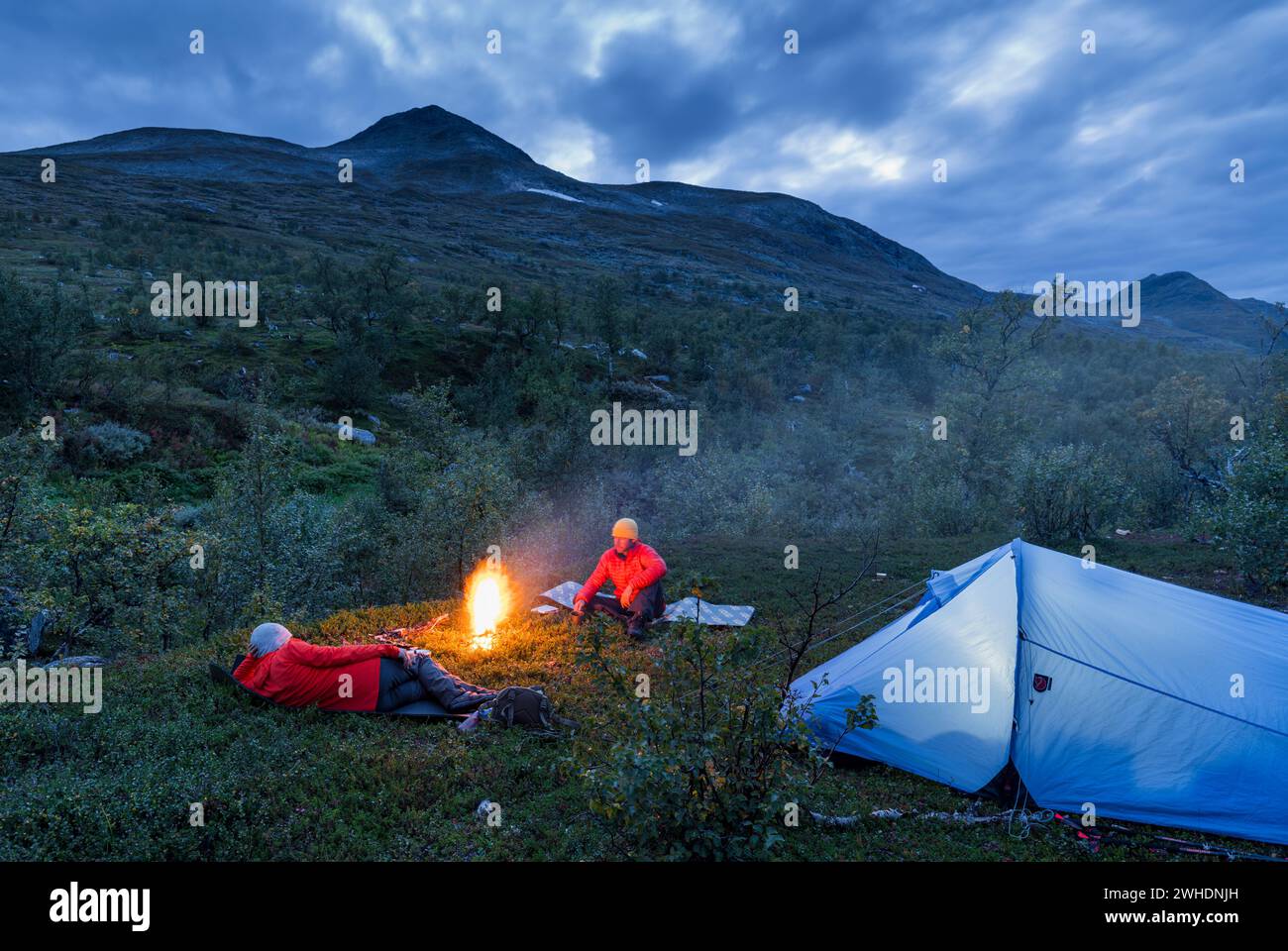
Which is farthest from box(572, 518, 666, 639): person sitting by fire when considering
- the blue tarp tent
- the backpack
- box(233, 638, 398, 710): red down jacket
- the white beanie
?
the white beanie

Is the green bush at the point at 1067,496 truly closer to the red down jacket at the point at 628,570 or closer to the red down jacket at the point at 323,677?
the red down jacket at the point at 628,570

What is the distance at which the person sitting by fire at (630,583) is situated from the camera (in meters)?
11.3

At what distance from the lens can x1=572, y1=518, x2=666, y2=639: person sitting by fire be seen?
11336 mm

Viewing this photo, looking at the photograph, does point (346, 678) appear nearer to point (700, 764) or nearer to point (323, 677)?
point (323, 677)

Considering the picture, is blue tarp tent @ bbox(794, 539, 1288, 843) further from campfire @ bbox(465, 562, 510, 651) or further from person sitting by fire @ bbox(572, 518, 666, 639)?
campfire @ bbox(465, 562, 510, 651)

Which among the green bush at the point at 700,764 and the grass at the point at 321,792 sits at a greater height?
the green bush at the point at 700,764

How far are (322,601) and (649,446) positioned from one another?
22182 mm

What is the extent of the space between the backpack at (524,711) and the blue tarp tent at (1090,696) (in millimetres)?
3132

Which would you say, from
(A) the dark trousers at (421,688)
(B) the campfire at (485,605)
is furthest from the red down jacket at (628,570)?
(A) the dark trousers at (421,688)

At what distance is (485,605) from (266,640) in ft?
13.6

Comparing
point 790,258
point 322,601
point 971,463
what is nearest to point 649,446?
point 971,463

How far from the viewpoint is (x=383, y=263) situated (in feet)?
167

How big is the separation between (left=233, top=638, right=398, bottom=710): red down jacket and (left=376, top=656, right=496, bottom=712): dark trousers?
12 cm

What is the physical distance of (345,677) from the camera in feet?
26.6
